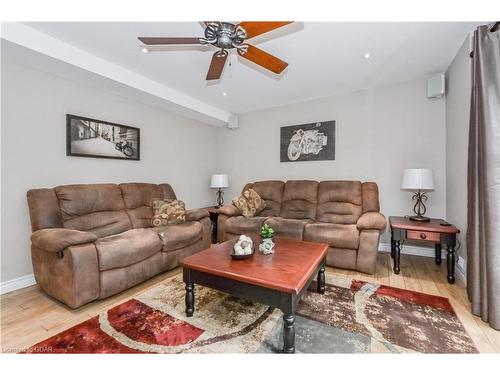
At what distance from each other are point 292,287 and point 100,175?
2.85 meters

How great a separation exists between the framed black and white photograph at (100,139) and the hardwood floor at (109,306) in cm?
158

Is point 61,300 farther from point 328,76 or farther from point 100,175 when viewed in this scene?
point 328,76

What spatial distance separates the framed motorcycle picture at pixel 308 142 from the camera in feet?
12.3

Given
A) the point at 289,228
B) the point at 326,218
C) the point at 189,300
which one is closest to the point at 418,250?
the point at 326,218

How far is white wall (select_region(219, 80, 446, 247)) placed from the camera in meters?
3.10

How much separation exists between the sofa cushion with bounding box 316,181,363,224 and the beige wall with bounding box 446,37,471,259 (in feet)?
3.33

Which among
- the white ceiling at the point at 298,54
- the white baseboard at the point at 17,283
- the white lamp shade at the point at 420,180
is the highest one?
the white ceiling at the point at 298,54

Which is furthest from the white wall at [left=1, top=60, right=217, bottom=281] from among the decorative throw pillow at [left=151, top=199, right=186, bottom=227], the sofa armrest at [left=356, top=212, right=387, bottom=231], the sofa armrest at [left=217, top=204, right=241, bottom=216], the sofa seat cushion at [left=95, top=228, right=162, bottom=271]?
the sofa armrest at [left=356, top=212, right=387, bottom=231]

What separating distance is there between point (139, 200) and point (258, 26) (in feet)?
8.46

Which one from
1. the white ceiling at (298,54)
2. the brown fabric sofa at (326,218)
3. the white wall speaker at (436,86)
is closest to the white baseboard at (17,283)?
the brown fabric sofa at (326,218)

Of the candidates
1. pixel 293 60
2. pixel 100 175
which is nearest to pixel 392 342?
pixel 293 60

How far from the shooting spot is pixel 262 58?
74.3 inches

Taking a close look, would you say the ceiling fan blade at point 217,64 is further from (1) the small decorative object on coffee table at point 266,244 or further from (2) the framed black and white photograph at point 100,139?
(2) the framed black and white photograph at point 100,139

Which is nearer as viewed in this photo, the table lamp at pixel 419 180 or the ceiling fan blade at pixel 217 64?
the ceiling fan blade at pixel 217 64
